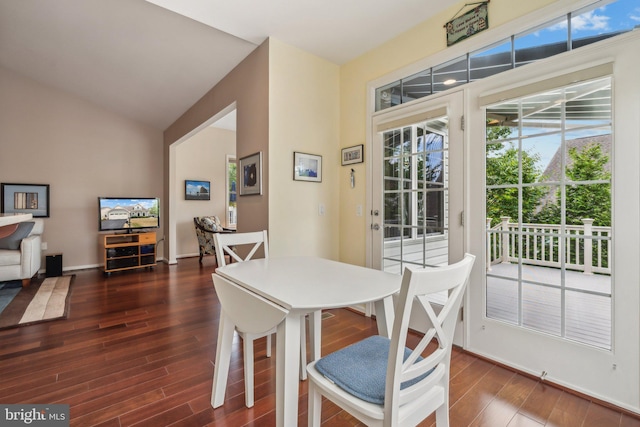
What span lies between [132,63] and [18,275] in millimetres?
3124

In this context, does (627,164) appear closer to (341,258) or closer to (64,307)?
(341,258)

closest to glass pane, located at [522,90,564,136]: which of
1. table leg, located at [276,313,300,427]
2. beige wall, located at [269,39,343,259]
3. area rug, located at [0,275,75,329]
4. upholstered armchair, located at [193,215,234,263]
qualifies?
beige wall, located at [269,39,343,259]

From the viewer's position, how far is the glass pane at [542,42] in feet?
5.84

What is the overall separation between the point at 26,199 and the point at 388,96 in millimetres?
5630

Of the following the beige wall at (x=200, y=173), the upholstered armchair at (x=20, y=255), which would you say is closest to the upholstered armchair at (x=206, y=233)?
the beige wall at (x=200, y=173)

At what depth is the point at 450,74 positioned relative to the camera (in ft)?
7.64

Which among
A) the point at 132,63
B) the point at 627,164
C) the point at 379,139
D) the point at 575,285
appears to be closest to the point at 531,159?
the point at 627,164

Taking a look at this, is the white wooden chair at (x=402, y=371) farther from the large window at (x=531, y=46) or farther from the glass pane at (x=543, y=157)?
the large window at (x=531, y=46)

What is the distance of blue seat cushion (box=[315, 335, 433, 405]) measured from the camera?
973 mm

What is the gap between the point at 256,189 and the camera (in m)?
2.92

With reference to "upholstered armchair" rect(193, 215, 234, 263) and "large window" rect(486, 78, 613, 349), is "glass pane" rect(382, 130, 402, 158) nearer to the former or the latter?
"large window" rect(486, 78, 613, 349)

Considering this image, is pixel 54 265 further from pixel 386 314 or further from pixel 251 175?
pixel 386 314

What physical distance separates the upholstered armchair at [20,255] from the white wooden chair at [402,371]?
15.4 feet

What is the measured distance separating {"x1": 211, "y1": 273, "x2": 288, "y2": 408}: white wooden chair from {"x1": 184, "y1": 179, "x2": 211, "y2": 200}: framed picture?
5.06 meters
